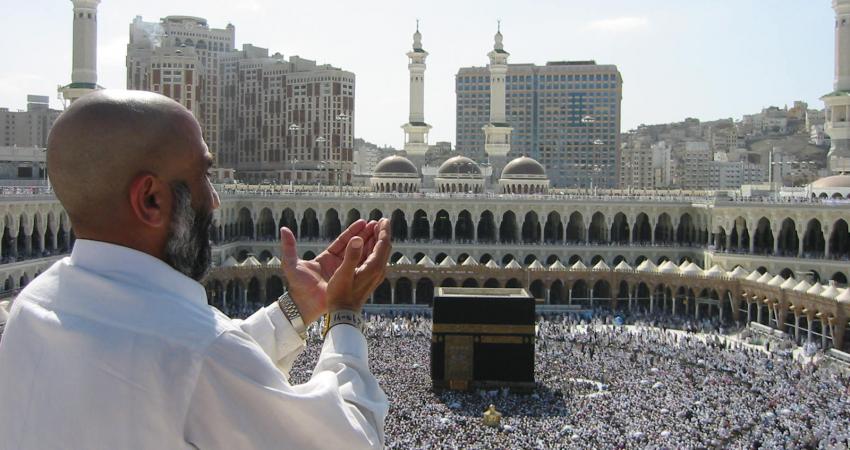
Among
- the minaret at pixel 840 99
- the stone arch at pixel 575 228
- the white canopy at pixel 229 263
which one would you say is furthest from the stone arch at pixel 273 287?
the minaret at pixel 840 99

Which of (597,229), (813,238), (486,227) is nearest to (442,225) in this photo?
(486,227)

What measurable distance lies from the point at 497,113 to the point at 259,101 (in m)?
29.5

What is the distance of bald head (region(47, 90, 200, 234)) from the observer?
2.00m

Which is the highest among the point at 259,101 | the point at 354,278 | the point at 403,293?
the point at 259,101

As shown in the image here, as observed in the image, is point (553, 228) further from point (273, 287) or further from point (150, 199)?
point (150, 199)

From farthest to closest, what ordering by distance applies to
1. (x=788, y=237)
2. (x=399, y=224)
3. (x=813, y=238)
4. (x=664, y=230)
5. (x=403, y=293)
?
1. (x=399, y=224)
2. (x=664, y=230)
3. (x=403, y=293)
4. (x=788, y=237)
5. (x=813, y=238)

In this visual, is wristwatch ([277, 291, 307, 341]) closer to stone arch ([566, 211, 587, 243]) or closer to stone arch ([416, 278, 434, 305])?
stone arch ([416, 278, 434, 305])

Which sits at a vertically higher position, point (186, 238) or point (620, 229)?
point (186, 238)

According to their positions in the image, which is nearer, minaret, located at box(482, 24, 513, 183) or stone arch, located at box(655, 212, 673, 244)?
stone arch, located at box(655, 212, 673, 244)

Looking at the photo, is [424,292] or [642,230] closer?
[424,292]

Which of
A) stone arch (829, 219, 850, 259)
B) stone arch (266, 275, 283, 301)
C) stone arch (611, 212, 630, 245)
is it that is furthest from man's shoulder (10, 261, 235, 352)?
stone arch (611, 212, 630, 245)

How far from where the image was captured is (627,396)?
20.0 m

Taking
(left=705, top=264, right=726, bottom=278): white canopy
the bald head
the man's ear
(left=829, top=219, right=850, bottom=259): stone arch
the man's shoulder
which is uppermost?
the bald head

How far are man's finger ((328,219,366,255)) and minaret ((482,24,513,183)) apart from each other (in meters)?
53.7
